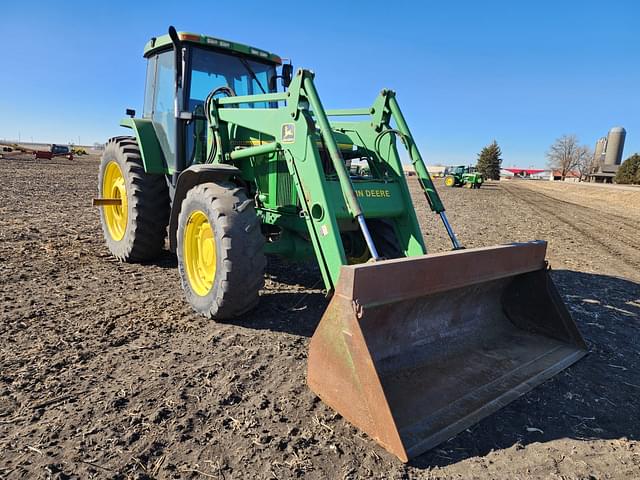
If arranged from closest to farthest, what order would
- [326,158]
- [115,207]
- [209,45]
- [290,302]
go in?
[326,158], [290,302], [209,45], [115,207]

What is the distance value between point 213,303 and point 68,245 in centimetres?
391

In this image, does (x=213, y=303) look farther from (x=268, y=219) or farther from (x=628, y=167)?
(x=628, y=167)

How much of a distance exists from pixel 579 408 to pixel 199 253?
10.9 ft

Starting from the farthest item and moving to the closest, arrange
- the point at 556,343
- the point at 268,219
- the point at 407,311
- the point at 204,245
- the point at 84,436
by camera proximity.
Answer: the point at 268,219 → the point at 204,245 → the point at 556,343 → the point at 407,311 → the point at 84,436

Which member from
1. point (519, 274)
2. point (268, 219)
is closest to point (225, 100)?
point (268, 219)

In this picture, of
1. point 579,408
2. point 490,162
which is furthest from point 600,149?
point 579,408

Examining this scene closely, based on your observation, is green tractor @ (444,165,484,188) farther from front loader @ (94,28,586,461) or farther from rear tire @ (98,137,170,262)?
rear tire @ (98,137,170,262)

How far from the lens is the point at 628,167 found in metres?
56.0

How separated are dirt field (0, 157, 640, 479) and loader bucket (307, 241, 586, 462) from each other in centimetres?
12

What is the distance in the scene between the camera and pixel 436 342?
3.22 m

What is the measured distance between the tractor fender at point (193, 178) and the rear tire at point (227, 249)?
0.35 ft

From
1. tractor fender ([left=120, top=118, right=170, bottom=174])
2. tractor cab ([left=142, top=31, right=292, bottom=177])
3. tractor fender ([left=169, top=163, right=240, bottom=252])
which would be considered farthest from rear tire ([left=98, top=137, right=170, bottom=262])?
tractor fender ([left=169, top=163, right=240, bottom=252])

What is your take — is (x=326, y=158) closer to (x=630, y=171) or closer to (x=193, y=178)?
(x=193, y=178)

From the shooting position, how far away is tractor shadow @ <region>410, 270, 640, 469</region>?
2.46 m
